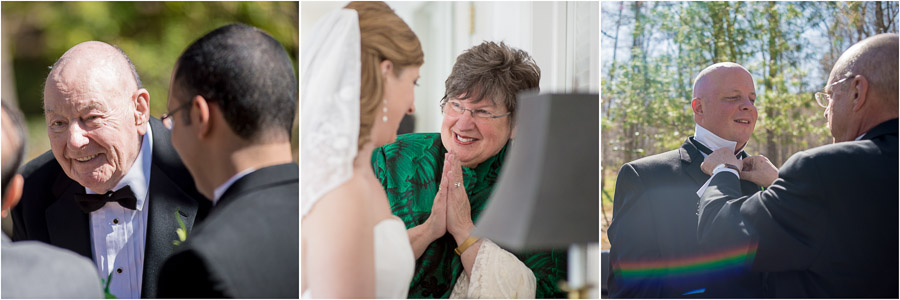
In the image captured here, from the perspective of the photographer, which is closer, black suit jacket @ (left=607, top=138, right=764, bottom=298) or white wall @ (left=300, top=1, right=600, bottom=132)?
white wall @ (left=300, top=1, right=600, bottom=132)

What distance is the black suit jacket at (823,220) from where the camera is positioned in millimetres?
3816

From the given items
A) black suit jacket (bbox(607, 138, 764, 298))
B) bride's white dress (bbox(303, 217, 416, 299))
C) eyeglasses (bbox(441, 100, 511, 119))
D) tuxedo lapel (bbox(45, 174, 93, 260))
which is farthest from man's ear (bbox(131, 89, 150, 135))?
black suit jacket (bbox(607, 138, 764, 298))

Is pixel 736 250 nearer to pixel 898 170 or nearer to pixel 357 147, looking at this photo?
pixel 898 170

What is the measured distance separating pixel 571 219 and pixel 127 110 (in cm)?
219

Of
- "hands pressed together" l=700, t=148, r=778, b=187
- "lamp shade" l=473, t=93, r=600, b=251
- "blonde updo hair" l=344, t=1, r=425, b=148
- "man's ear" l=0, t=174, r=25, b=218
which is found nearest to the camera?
"lamp shade" l=473, t=93, r=600, b=251

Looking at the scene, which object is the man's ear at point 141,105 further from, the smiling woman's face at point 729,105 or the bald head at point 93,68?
the smiling woman's face at point 729,105

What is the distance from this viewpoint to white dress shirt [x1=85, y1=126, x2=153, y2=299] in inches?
141

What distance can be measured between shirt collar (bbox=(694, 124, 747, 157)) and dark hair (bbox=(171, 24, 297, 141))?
1966mm

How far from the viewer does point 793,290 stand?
12.7 ft

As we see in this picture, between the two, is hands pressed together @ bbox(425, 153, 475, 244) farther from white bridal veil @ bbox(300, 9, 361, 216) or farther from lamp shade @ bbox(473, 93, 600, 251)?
lamp shade @ bbox(473, 93, 600, 251)

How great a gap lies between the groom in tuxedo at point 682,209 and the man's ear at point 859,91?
48 centimetres

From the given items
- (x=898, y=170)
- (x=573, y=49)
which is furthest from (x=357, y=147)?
(x=898, y=170)

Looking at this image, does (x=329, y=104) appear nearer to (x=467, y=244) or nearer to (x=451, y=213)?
(x=451, y=213)

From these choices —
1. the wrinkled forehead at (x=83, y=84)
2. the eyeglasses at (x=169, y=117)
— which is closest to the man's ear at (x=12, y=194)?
the wrinkled forehead at (x=83, y=84)
